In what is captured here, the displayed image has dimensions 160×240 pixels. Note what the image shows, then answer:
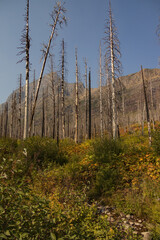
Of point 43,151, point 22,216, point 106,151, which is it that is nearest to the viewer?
point 22,216

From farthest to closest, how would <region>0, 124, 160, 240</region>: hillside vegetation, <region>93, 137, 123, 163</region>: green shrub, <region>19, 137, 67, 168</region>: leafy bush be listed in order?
<region>19, 137, 67, 168</region>: leafy bush, <region>93, 137, 123, 163</region>: green shrub, <region>0, 124, 160, 240</region>: hillside vegetation

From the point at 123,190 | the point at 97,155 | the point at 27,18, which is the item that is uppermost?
the point at 27,18

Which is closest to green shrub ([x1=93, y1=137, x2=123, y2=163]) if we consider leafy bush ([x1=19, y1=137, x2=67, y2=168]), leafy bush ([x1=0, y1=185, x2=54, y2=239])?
leafy bush ([x1=19, y1=137, x2=67, y2=168])

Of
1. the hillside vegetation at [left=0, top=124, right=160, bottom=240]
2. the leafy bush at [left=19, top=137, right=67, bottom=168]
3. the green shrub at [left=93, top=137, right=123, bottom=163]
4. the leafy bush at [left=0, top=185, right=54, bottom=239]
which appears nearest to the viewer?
the leafy bush at [left=0, top=185, right=54, bottom=239]

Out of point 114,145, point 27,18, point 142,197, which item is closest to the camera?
point 142,197

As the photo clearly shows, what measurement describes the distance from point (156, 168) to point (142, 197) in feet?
5.60

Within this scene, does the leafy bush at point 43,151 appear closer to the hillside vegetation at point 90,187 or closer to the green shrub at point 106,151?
the hillside vegetation at point 90,187

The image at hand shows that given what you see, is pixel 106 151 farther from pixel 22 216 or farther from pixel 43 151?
pixel 22 216

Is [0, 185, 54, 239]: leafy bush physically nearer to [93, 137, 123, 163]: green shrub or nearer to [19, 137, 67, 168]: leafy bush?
[93, 137, 123, 163]: green shrub

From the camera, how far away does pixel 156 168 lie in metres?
5.71

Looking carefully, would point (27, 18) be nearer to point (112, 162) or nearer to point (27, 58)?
point (27, 58)

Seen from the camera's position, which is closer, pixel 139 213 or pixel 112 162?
pixel 139 213

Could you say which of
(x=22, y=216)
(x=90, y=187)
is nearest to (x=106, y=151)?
(x=90, y=187)

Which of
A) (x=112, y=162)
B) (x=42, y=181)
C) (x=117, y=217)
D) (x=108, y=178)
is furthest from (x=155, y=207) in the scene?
(x=42, y=181)
